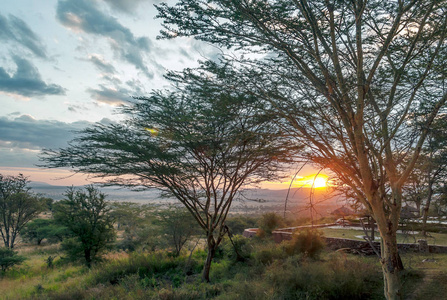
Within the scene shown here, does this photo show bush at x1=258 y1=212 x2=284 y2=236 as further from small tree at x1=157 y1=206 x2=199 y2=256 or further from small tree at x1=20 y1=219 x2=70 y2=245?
small tree at x1=20 y1=219 x2=70 y2=245

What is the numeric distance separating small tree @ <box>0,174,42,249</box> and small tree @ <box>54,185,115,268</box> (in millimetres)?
13359

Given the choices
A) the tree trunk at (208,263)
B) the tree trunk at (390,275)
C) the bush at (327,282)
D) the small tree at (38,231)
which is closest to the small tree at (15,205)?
the small tree at (38,231)

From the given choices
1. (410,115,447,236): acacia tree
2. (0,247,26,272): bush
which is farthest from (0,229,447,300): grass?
(0,247,26,272): bush

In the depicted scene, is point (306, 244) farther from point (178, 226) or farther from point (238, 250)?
point (178, 226)

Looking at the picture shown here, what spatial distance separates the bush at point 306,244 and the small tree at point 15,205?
96.2 feet

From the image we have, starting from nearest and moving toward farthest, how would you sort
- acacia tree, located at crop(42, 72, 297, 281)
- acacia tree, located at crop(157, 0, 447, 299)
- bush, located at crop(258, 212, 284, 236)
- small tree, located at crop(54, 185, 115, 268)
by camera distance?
acacia tree, located at crop(157, 0, 447, 299) < acacia tree, located at crop(42, 72, 297, 281) < small tree, located at crop(54, 185, 115, 268) < bush, located at crop(258, 212, 284, 236)

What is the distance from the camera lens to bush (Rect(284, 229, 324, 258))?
1125 centimetres

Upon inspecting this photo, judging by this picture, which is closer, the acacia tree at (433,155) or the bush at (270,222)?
the acacia tree at (433,155)

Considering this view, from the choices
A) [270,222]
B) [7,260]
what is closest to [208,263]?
[270,222]

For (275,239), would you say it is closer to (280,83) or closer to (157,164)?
(157,164)

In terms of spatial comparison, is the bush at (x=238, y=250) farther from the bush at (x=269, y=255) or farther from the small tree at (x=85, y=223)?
the small tree at (x=85, y=223)

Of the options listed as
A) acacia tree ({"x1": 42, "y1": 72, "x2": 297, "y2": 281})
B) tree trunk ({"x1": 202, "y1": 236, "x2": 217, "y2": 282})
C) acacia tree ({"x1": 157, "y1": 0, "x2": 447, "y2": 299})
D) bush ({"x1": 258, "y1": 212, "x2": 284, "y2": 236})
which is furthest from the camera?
bush ({"x1": 258, "y1": 212, "x2": 284, "y2": 236})

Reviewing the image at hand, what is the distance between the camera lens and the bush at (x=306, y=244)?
36.9ft

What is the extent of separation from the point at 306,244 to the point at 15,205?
30773 mm
